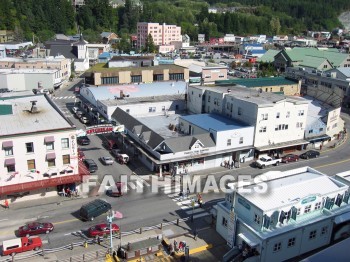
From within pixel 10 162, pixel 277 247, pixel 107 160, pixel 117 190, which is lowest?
pixel 117 190

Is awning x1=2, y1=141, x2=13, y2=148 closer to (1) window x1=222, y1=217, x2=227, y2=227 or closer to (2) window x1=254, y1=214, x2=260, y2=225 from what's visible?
(1) window x1=222, y1=217, x2=227, y2=227

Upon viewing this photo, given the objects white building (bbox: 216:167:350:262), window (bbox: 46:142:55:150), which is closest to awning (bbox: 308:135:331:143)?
white building (bbox: 216:167:350:262)

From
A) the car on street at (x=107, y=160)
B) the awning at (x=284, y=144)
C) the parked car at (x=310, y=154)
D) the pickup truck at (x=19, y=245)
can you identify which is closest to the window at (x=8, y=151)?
the pickup truck at (x=19, y=245)

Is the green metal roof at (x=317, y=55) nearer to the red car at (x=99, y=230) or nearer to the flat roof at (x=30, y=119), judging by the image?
the flat roof at (x=30, y=119)

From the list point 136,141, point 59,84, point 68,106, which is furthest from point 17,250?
point 59,84

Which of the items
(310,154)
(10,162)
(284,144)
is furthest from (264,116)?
(10,162)

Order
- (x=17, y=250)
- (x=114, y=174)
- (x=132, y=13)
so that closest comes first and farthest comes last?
(x=17, y=250) → (x=114, y=174) → (x=132, y=13)

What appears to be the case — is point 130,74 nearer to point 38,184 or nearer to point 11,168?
point 38,184

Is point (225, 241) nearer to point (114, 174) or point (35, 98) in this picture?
point (114, 174)
